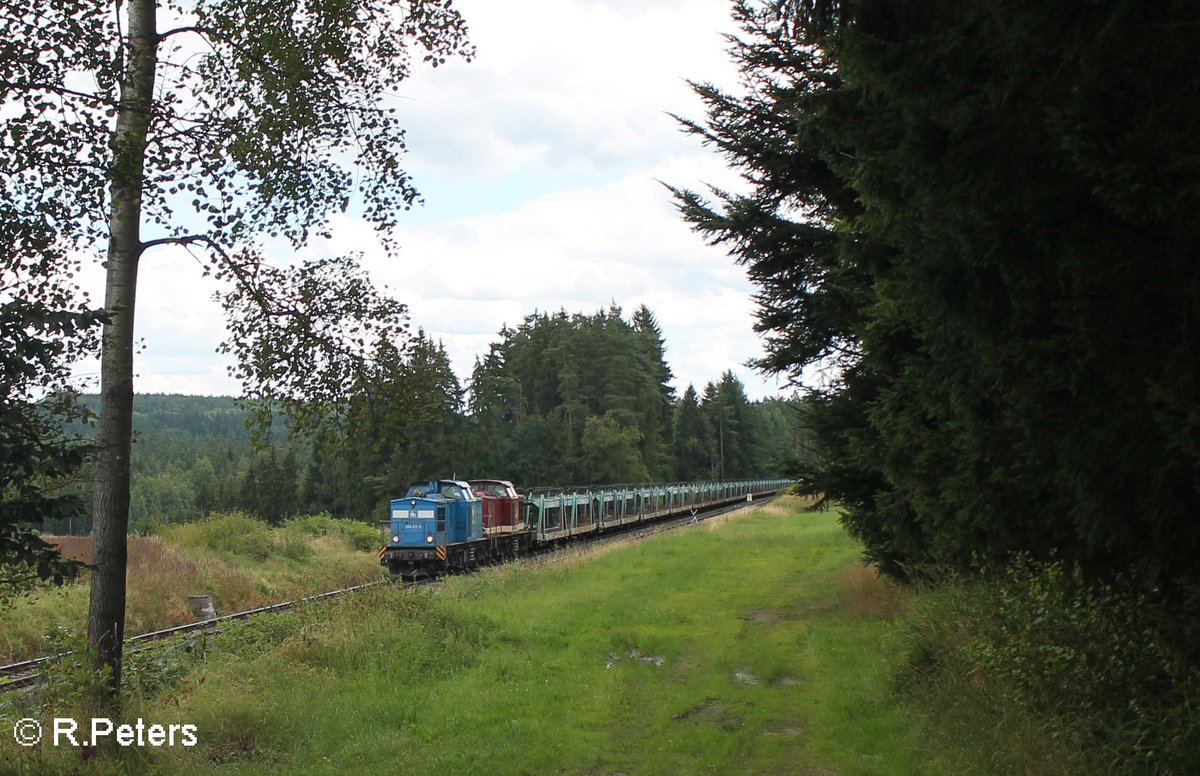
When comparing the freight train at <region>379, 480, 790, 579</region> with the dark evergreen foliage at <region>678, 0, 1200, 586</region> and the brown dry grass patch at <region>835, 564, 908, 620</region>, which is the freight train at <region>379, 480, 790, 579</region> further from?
the dark evergreen foliage at <region>678, 0, 1200, 586</region>

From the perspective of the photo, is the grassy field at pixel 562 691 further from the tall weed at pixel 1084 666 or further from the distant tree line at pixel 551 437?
the distant tree line at pixel 551 437

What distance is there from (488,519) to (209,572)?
8924mm

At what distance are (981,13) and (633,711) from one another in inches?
273

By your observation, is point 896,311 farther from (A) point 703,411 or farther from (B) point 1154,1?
(A) point 703,411

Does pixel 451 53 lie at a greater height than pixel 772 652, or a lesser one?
greater

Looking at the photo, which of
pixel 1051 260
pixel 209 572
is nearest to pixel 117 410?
pixel 1051 260

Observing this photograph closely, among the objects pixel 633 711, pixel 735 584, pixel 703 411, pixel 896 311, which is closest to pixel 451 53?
pixel 896 311

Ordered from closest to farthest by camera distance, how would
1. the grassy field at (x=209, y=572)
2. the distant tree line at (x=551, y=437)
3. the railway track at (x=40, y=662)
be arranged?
1. the railway track at (x=40, y=662)
2. the grassy field at (x=209, y=572)
3. the distant tree line at (x=551, y=437)

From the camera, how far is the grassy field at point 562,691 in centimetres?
739

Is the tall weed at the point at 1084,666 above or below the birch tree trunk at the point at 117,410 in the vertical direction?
below

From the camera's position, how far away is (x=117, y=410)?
755 cm

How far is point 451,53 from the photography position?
8094 mm

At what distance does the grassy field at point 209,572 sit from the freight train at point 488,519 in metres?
1.78

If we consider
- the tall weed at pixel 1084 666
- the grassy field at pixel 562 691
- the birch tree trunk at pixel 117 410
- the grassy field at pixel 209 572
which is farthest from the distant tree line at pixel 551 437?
the tall weed at pixel 1084 666
